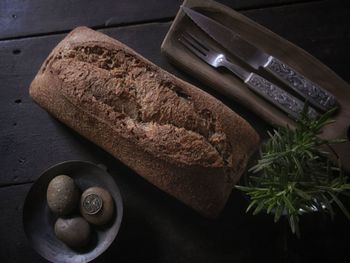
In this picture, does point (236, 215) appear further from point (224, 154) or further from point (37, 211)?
point (37, 211)

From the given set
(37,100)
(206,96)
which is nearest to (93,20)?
(37,100)

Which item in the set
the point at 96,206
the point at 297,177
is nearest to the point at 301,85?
the point at 297,177

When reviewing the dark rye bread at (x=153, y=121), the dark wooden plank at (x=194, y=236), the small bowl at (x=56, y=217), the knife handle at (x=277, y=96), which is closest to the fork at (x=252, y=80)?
the knife handle at (x=277, y=96)

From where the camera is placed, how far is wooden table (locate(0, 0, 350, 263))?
102cm

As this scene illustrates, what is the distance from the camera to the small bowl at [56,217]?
957 mm

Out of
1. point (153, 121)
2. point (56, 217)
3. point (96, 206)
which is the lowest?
point (56, 217)

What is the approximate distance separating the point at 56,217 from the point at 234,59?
572mm

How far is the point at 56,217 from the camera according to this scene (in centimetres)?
99

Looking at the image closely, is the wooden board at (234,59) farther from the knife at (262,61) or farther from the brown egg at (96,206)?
the brown egg at (96,206)

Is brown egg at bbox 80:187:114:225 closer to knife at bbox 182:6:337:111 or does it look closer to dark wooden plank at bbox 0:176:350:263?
dark wooden plank at bbox 0:176:350:263

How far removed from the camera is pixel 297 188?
788 millimetres

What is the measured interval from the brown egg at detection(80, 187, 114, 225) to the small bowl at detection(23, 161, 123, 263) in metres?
0.03

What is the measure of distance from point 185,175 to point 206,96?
19cm

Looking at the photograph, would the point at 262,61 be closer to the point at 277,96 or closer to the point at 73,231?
the point at 277,96
